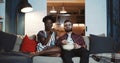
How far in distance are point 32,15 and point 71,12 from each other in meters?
4.57

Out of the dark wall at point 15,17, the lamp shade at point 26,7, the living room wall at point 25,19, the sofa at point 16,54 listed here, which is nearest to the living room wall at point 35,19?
the living room wall at point 25,19

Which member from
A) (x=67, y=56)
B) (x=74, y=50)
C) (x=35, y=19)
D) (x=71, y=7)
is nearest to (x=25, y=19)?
(x=35, y=19)

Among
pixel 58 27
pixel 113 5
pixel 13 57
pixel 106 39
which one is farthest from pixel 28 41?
pixel 58 27

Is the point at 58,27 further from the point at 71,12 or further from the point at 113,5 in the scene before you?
the point at 113,5

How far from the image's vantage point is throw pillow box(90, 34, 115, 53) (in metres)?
5.30

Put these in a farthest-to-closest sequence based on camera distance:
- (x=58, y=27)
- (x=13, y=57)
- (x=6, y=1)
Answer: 1. (x=58, y=27)
2. (x=6, y=1)
3. (x=13, y=57)

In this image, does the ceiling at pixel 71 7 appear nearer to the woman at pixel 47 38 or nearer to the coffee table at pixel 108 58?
the woman at pixel 47 38

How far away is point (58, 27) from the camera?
10711 mm

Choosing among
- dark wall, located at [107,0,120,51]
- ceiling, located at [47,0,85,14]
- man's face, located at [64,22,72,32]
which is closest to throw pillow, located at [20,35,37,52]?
man's face, located at [64,22,72,32]

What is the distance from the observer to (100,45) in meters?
5.37

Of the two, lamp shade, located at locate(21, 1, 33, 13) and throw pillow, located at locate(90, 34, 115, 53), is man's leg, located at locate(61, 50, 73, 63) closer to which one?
throw pillow, located at locate(90, 34, 115, 53)

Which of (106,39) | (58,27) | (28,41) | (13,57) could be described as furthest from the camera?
(58,27)

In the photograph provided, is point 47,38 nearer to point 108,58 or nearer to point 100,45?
point 100,45

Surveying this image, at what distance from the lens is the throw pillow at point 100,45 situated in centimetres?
530
